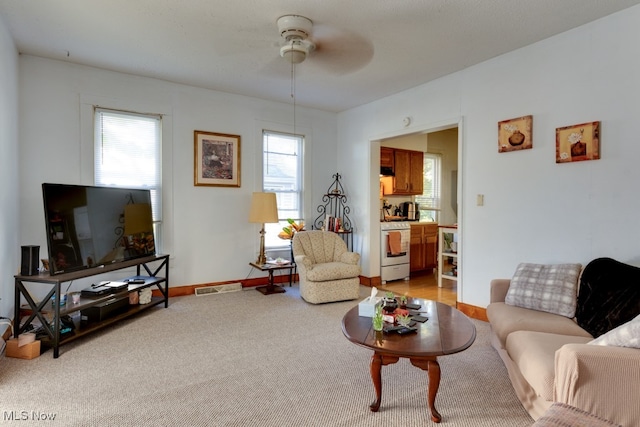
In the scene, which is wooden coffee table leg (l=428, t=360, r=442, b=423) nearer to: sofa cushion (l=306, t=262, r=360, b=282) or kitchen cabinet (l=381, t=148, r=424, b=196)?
sofa cushion (l=306, t=262, r=360, b=282)

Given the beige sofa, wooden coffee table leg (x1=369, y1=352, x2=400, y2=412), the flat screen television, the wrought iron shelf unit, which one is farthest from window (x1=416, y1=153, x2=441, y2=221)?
wooden coffee table leg (x1=369, y1=352, x2=400, y2=412)

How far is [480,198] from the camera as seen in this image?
3.67 meters

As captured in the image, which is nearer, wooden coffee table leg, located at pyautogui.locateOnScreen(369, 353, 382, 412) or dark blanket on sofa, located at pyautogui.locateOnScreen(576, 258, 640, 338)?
wooden coffee table leg, located at pyautogui.locateOnScreen(369, 353, 382, 412)

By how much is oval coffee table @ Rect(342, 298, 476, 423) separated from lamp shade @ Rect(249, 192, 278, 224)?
258cm

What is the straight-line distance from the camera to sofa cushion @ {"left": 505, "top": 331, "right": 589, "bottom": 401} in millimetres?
1699

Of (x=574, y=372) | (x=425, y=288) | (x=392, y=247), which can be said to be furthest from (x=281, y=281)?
(x=574, y=372)

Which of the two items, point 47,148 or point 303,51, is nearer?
point 303,51

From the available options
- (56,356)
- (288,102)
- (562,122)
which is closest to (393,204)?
(288,102)

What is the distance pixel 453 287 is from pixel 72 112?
5.49 metres

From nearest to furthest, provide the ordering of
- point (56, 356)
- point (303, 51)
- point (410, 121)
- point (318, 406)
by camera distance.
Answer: point (318, 406)
point (56, 356)
point (303, 51)
point (410, 121)

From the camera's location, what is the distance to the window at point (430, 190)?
6.93 metres

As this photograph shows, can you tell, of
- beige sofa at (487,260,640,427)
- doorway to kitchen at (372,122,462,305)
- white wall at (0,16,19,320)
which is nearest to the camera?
beige sofa at (487,260,640,427)

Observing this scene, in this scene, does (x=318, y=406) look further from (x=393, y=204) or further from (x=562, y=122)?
(x=393, y=204)

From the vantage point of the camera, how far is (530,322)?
7.75ft
